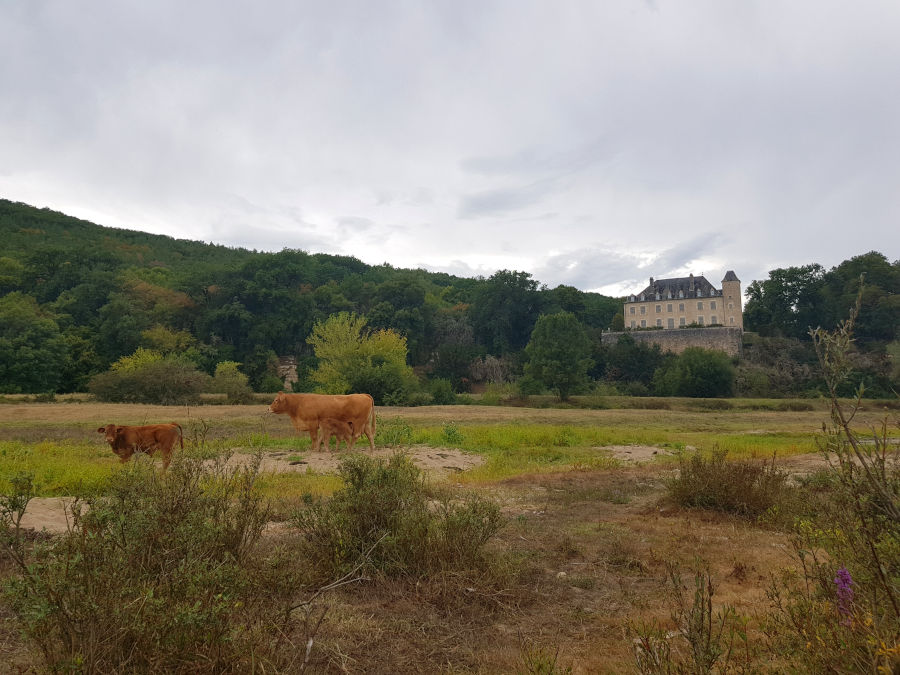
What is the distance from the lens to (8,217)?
93.9 meters

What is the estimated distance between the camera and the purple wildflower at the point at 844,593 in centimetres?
242

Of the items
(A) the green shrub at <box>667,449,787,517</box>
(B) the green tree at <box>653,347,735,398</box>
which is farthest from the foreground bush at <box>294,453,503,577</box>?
(B) the green tree at <box>653,347,735,398</box>

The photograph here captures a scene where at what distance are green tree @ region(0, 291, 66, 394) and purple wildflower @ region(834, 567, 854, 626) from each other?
52.9 m

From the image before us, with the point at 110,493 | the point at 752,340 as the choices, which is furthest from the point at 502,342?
the point at 110,493

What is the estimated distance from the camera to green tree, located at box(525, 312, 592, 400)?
158ft

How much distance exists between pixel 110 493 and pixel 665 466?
1147 cm

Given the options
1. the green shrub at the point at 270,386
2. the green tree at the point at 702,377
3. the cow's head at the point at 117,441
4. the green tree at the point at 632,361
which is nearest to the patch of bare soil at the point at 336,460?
the cow's head at the point at 117,441

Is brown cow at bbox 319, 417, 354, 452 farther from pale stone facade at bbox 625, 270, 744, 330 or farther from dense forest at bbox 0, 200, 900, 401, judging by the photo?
pale stone facade at bbox 625, 270, 744, 330

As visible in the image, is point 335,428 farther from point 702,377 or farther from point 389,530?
point 702,377

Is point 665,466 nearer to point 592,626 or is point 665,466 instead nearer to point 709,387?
point 592,626

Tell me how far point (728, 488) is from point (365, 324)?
210 feet

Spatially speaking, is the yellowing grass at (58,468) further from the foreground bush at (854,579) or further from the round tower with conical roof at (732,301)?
the round tower with conical roof at (732,301)

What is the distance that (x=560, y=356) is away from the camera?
48.8 metres

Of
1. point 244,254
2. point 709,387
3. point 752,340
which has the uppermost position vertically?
point 244,254
